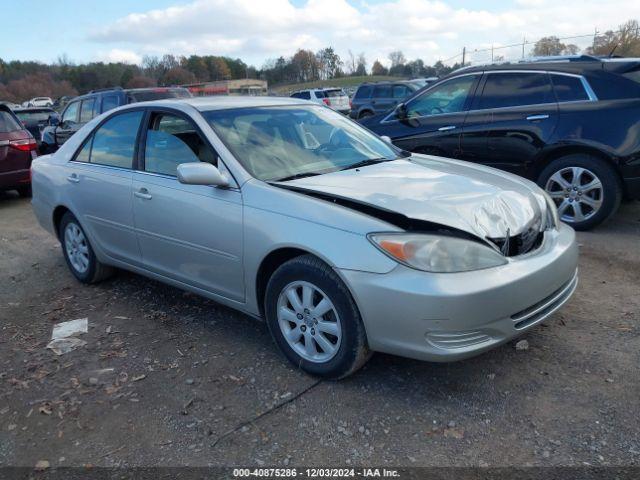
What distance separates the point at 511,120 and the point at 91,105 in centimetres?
874

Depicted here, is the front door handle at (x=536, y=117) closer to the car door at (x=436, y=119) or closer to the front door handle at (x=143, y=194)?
the car door at (x=436, y=119)

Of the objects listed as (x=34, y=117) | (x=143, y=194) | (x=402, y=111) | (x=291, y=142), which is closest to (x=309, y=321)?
(x=291, y=142)

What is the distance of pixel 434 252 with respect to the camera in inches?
108

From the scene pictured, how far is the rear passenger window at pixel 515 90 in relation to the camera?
600 centimetres

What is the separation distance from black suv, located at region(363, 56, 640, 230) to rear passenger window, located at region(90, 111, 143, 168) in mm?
3709

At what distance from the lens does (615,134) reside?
5.41 metres

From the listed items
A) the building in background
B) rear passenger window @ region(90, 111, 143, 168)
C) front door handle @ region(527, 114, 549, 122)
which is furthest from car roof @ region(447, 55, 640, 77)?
the building in background

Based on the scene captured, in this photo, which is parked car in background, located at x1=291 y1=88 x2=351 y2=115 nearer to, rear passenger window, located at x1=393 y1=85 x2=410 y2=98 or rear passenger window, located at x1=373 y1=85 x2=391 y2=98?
rear passenger window, located at x1=373 y1=85 x2=391 y2=98

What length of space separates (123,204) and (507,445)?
123 inches

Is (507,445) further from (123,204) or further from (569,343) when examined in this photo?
(123,204)

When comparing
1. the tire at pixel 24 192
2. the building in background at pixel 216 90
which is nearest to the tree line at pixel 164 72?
the building in background at pixel 216 90

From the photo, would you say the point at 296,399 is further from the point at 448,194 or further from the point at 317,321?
the point at 448,194

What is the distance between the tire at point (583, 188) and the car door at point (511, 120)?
31 centimetres

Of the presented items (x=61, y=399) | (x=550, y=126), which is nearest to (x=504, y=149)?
(x=550, y=126)
